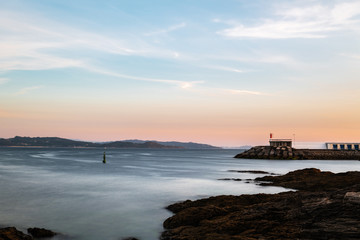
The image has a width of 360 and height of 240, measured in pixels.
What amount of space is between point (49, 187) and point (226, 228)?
25199mm

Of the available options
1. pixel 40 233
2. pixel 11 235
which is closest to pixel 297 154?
pixel 40 233

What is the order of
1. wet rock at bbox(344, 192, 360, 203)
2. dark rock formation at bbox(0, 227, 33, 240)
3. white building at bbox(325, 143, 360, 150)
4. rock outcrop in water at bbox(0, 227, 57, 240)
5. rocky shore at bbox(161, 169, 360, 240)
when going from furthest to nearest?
white building at bbox(325, 143, 360, 150) < wet rock at bbox(344, 192, 360, 203) < rock outcrop in water at bbox(0, 227, 57, 240) < dark rock formation at bbox(0, 227, 33, 240) < rocky shore at bbox(161, 169, 360, 240)

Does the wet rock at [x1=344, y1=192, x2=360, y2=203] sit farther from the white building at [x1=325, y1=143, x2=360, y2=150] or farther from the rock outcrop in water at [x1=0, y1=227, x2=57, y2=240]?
the white building at [x1=325, y1=143, x2=360, y2=150]

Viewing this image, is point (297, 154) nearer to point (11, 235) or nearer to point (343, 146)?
point (343, 146)

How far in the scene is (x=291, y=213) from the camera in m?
13.1

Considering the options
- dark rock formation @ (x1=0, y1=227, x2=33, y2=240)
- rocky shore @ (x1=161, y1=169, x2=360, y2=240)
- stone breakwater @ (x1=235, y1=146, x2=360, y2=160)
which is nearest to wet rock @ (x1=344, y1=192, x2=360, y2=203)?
rocky shore @ (x1=161, y1=169, x2=360, y2=240)

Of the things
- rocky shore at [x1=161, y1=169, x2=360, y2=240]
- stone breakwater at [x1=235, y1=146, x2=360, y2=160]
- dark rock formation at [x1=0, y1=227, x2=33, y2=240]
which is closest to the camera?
rocky shore at [x1=161, y1=169, x2=360, y2=240]

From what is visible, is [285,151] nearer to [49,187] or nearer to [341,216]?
[49,187]

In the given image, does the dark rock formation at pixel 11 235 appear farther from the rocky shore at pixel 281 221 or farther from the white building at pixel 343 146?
the white building at pixel 343 146

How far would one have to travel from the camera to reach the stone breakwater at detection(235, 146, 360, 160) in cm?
10231

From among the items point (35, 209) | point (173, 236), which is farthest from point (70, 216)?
point (173, 236)

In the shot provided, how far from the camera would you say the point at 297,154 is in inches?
4119

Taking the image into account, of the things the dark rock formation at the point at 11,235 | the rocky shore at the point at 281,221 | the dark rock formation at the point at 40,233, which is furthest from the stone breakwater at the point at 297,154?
the dark rock formation at the point at 11,235

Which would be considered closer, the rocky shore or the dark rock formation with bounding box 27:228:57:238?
the rocky shore
